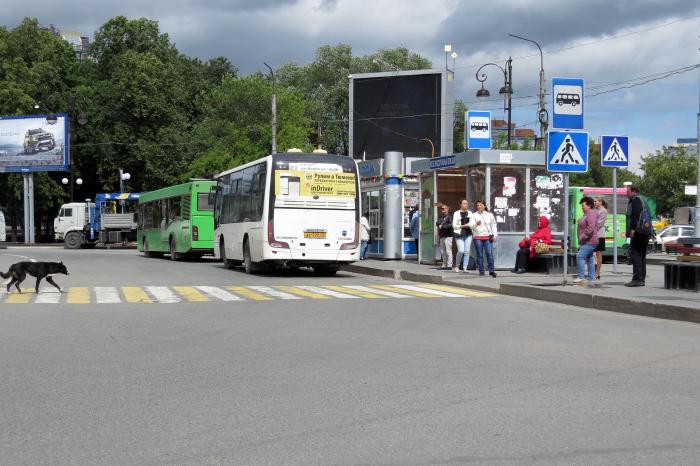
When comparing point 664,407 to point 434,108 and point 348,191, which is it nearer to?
point 348,191

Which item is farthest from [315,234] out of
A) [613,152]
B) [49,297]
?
[49,297]

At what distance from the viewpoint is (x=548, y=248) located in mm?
21750

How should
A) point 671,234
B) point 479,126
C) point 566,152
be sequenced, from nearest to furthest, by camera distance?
point 566,152 → point 479,126 → point 671,234

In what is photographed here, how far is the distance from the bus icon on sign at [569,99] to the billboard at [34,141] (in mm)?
46209

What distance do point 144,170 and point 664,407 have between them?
63577mm

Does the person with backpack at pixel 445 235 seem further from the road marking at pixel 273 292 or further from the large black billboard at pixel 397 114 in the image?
the large black billboard at pixel 397 114

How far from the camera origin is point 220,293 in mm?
17141

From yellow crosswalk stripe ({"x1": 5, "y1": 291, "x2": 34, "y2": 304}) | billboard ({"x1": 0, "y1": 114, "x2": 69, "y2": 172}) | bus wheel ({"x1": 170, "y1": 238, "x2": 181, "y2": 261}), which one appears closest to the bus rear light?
yellow crosswalk stripe ({"x1": 5, "y1": 291, "x2": 34, "y2": 304})

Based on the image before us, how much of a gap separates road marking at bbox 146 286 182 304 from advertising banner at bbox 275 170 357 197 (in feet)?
16.3

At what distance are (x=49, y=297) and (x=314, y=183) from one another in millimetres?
8432

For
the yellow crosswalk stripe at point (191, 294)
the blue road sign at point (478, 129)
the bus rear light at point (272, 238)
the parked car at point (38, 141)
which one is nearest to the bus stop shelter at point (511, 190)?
the blue road sign at point (478, 129)

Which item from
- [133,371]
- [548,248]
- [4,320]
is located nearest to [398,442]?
[133,371]

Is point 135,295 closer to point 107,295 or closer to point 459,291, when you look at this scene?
point 107,295

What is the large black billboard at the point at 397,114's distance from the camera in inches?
1881
